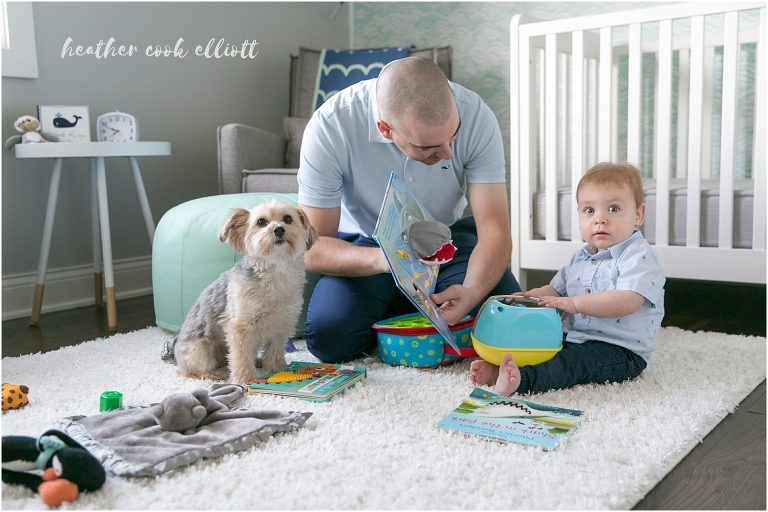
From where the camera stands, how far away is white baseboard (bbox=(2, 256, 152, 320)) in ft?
8.22

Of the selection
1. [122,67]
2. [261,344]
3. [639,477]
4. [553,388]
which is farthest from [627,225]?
[122,67]

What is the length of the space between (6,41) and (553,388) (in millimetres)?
2190

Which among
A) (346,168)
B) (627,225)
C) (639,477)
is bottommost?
(639,477)

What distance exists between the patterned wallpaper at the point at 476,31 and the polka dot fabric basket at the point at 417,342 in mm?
1647

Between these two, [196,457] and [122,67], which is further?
[122,67]

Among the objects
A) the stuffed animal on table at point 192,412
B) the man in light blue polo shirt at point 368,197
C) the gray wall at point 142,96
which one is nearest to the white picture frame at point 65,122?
the gray wall at point 142,96

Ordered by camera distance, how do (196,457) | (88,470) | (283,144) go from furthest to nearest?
(283,144) < (196,457) < (88,470)

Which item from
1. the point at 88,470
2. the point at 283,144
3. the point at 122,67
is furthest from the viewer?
the point at 283,144

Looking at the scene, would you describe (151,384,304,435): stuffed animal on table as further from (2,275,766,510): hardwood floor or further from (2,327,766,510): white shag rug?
(2,275,766,510): hardwood floor

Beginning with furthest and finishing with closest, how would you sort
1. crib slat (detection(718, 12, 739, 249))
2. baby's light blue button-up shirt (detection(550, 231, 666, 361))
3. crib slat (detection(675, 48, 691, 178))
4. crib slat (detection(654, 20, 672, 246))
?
crib slat (detection(675, 48, 691, 178)) → crib slat (detection(654, 20, 672, 246)) → crib slat (detection(718, 12, 739, 249)) → baby's light blue button-up shirt (detection(550, 231, 666, 361))

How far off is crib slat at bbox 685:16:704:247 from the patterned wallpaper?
947 mm

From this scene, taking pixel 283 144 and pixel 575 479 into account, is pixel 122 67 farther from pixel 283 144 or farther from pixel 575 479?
pixel 575 479

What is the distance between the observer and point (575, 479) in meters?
1.04

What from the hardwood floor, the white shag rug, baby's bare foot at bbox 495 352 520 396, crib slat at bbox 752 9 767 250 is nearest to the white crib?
crib slat at bbox 752 9 767 250
